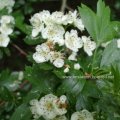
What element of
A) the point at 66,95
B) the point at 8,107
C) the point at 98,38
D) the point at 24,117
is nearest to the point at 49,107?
the point at 66,95

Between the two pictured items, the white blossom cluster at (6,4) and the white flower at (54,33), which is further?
the white blossom cluster at (6,4)

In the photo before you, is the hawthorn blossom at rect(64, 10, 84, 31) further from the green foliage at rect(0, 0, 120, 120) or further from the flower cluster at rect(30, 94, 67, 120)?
the flower cluster at rect(30, 94, 67, 120)

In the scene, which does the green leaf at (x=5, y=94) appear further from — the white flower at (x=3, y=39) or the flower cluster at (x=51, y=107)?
the flower cluster at (x=51, y=107)

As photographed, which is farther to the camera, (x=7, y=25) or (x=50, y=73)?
(x=7, y=25)

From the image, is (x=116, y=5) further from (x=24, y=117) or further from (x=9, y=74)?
(x=24, y=117)

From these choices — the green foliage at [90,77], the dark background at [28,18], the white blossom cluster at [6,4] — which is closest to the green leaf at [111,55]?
the green foliage at [90,77]

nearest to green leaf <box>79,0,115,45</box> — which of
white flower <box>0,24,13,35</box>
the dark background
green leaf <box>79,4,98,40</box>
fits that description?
green leaf <box>79,4,98,40</box>

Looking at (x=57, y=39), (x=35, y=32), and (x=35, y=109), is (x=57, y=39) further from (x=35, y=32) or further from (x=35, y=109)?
(x=35, y=109)
